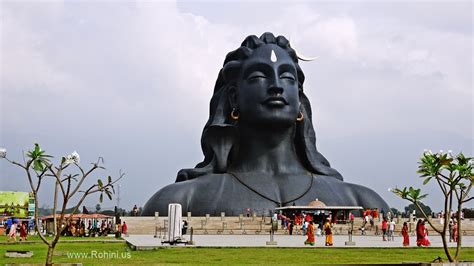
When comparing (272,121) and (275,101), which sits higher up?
(275,101)

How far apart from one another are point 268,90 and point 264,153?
3.85 meters

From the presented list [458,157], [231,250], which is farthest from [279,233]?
[458,157]

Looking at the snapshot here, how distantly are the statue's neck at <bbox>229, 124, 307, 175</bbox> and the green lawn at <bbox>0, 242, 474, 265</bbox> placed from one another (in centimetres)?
1886

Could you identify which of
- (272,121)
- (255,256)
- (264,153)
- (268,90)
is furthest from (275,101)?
(255,256)

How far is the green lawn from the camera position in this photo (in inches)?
669

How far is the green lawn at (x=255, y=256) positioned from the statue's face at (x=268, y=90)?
1776cm

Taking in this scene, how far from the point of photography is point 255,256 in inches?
741

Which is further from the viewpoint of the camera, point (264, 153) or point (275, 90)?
point (264, 153)

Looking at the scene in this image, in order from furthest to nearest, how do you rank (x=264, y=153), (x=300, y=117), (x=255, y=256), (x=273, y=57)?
1. (x=300, y=117)
2. (x=264, y=153)
3. (x=273, y=57)
4. (x=255, y=256)

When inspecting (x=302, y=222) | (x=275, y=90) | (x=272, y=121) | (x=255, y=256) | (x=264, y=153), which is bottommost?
(x=255, y=256)

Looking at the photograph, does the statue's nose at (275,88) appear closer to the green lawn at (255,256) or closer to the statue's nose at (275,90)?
the statue's nose at (275,90)

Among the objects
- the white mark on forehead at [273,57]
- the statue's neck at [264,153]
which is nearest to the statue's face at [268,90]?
the white mark on forehead at [273,57]

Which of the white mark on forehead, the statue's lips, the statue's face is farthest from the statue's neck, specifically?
the white mark on forehead

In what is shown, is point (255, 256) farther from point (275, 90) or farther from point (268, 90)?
point (268, 90)
